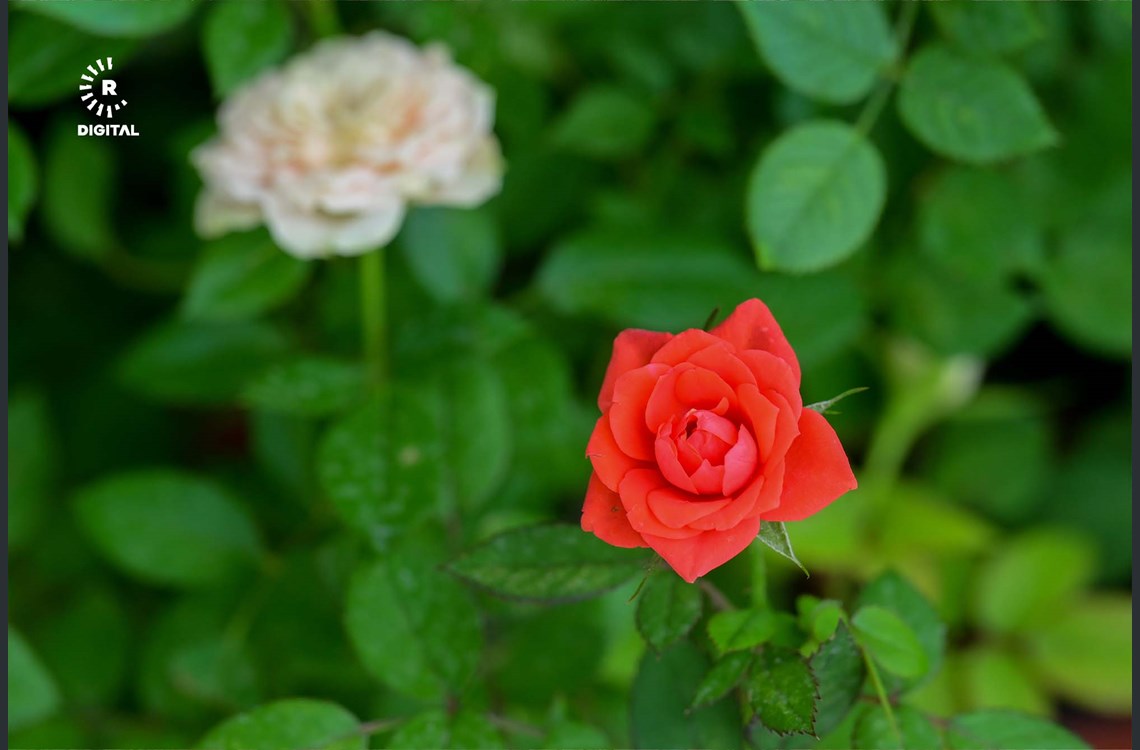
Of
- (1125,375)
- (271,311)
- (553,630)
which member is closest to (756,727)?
(553,630)

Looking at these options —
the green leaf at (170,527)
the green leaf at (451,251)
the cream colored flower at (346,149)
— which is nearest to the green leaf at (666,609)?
the cream colored flower at (346,149)

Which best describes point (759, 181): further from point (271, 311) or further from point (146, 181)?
point (146, 181)

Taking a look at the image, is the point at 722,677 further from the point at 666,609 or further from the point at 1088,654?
the point at 1088,654

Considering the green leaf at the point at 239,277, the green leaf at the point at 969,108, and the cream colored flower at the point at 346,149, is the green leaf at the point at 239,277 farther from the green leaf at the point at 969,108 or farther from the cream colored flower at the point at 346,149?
the green leaf at the point at 969,108

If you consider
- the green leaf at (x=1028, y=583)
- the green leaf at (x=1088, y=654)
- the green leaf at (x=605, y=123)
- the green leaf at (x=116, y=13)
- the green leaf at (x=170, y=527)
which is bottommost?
the green leaf at (x=1088, y=654)

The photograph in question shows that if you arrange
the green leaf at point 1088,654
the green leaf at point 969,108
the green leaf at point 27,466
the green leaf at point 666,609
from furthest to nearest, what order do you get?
the green leaf at point 1088,654 < the green leaf at point 27,466 < the green leaf at point 969,108 < the green leaf at point 666,609

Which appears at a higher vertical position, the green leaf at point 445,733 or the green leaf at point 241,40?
the green leaf at point 241,40
